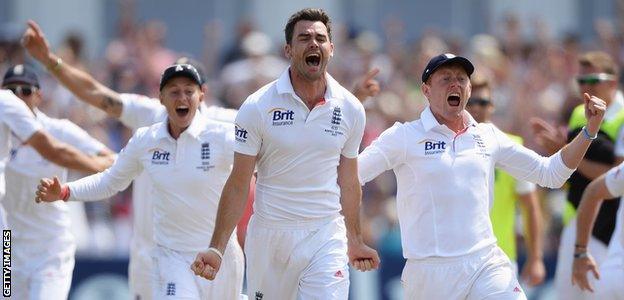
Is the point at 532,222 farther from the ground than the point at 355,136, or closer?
closer

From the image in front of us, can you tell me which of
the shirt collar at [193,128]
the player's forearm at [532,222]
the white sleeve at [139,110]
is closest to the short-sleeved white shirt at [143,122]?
the white sleeve at [139,110]

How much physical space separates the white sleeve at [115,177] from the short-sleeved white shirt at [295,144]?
1.33m

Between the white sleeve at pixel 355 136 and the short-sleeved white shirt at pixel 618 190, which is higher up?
the white sleeve at pixel 355 136

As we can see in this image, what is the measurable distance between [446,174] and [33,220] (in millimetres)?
3935

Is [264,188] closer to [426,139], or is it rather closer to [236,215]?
[236,215]

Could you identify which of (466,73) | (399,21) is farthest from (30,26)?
(399,21)

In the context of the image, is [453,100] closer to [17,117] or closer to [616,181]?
[616,181]

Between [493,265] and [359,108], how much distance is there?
1449 mm

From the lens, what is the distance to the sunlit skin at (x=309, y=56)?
32.4ft

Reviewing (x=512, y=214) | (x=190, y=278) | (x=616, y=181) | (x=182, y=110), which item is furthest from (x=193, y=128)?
(x=512, y=214)

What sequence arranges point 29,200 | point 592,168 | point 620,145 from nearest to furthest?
point 620,145 < point 29,200 < point 592,168

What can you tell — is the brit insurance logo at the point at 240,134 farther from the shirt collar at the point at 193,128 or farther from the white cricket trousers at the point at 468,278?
the white cricket trousers at the point at 468,278

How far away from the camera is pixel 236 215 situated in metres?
9.91

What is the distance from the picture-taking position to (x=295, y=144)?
9.86m
